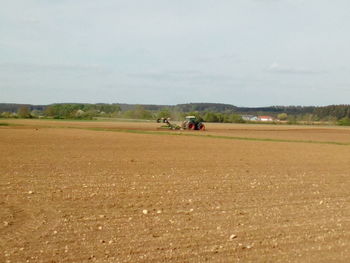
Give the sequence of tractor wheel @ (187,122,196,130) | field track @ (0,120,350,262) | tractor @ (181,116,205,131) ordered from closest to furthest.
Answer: field track @ (0,120,350,262) < tractor @ (181,116,205,131) < tractor wheel @ (187,122,196,130)

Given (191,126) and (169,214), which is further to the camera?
(191,126)

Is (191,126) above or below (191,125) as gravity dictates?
below

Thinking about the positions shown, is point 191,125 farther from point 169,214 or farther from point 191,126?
point 169,214

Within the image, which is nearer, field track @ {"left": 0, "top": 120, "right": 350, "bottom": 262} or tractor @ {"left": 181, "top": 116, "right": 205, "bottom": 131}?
field track @ {"left": 0, "top": 120, "right": 350, "bottom": 262}

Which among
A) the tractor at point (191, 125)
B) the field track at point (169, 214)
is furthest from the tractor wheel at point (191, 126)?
the field track at point (169, 214)

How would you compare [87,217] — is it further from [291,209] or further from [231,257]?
[291,209]

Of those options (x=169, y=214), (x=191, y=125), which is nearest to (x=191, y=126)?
(x=191, y=125)

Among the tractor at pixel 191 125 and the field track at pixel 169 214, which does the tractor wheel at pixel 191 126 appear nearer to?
the tractor at pixel 191 125

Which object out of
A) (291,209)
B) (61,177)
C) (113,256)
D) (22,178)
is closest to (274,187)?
(291,209)

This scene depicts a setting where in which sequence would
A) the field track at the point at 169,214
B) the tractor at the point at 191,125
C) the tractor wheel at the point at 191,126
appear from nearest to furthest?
the field track at the point at 169,214 → the tractor at the point at 191,125 → the tractor wheel at the point at 191,126

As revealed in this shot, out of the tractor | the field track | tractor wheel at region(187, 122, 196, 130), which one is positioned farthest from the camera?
tractor wheel at region(187, 122, 196, 130)

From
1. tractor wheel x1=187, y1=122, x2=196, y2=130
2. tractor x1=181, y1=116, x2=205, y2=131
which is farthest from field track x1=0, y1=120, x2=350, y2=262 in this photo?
tractor wheel x1=187, y1=122, x2=196, y2=130

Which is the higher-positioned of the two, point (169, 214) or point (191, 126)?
point (169, 214)

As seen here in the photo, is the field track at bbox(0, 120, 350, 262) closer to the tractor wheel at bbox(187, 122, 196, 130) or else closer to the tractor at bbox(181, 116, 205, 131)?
the tractor at bbox(181, 116, 205, 131)
